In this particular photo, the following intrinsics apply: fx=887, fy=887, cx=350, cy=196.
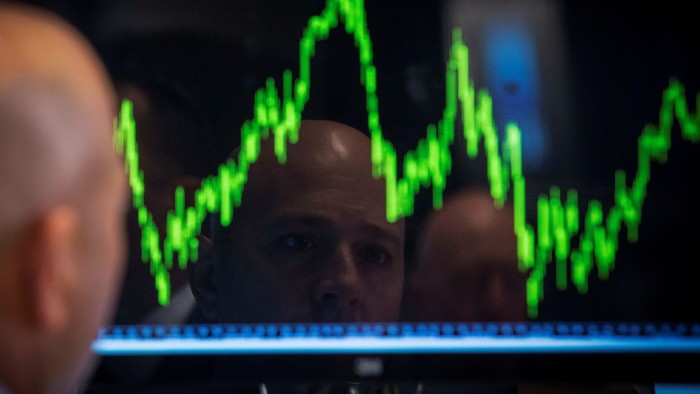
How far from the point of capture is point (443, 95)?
30.9 inches

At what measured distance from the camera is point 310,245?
2.59 ft

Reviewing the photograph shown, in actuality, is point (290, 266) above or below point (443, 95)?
below

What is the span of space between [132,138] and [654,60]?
47 centimetres

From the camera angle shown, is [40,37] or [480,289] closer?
[40,37]

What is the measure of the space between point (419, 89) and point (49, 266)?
0.39m

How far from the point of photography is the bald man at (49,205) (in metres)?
0.49

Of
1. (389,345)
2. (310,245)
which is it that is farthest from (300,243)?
(389,345)

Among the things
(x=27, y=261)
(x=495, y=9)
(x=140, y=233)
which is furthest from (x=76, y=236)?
(x=495, y=9)

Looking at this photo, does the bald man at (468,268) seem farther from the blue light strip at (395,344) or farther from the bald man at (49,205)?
Answer: the bald man at (49,205)

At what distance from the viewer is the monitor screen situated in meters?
0.77

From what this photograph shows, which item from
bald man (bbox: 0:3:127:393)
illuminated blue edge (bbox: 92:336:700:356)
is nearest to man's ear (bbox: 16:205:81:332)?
bald man (bbox: 0:3:127:393)

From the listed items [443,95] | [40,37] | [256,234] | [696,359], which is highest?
[40,37]

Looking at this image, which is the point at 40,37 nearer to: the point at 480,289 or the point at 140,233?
the point at 140,233

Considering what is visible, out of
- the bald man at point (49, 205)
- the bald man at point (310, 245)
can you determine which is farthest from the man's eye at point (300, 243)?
the bald man at point (49, 205)
